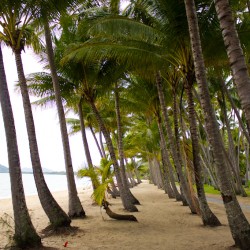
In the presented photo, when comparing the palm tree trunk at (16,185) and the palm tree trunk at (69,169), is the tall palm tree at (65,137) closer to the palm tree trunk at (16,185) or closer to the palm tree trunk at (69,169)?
the palm tree trunk at (69,169)

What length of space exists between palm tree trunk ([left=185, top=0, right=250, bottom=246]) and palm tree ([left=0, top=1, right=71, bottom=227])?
4235 mm

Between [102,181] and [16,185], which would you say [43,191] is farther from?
[102,181]

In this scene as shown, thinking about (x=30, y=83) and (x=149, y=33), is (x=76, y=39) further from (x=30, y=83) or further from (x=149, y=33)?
(x=149, y=33)

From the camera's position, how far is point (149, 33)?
28.3ft

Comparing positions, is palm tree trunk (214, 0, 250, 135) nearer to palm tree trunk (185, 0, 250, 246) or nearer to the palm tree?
palm tree trunk (185, 0, 250, 246)

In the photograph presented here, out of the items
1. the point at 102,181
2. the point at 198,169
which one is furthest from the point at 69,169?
the point at 198,169

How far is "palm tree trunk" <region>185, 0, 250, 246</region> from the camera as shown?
552 centimetres

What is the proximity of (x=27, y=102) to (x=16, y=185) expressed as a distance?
8.59 ft

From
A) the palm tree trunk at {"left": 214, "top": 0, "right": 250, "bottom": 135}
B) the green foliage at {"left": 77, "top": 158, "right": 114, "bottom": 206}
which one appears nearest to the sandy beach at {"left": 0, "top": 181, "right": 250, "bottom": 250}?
the green foliage at {"left": 77, "top": 158, "right": 114, "bottom": 206}

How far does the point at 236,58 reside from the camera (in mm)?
4574

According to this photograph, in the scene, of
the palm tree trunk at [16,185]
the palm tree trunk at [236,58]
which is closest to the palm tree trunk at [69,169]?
the palm tree trunk at [16,185]

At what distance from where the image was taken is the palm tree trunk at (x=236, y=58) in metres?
4.41

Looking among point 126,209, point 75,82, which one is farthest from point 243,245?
point 75,82

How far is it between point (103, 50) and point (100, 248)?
212 inches
